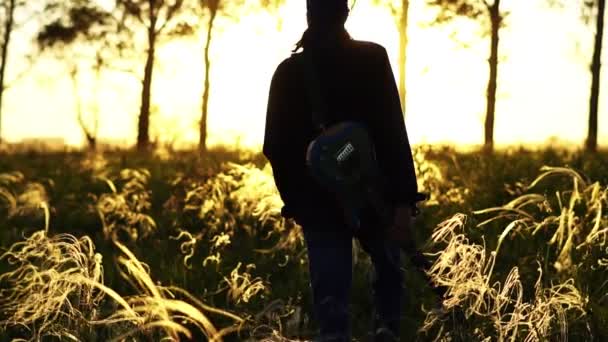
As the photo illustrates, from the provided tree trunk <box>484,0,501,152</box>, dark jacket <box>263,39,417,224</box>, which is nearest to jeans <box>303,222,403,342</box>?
dark jacket <box>263,39,417,224</box>

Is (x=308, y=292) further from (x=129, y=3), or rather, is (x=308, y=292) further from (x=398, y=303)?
(x=129, y=3)

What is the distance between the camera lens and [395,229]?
11.6ft

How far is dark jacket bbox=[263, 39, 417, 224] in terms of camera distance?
3.48 meters

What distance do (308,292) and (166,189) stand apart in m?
6.35

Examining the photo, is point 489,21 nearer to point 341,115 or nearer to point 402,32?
point 402,32

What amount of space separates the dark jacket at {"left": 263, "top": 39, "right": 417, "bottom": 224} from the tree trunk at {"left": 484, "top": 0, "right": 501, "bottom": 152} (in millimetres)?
20562

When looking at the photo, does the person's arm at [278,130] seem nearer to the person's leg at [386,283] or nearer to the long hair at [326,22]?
the long hair at [326,22]

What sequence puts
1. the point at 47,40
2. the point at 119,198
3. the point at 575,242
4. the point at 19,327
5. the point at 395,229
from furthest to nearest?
the point at 47,40 → the point at 119,198 → the point at 575,242 → the point at 19,327 → the point at 395,229

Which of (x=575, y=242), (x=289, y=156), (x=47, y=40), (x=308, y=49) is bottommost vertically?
(x=575, y=242)

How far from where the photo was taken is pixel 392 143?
137 inches

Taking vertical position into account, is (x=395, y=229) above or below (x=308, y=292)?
above

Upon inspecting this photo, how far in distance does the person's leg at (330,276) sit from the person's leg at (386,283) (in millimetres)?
141

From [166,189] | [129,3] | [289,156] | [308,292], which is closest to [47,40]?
[129,3]

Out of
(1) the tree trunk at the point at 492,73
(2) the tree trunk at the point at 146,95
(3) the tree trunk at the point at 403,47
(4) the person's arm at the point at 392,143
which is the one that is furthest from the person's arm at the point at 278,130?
(2) the tree trunk at the point at 146,95
